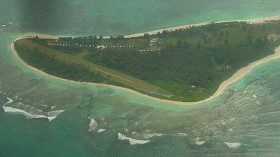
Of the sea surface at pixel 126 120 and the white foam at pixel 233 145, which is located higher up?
the sea surface at pixel 126 120

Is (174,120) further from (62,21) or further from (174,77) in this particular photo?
(62,21)

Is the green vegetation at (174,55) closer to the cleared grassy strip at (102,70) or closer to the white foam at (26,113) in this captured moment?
the cleared grassy strip at (102,70)

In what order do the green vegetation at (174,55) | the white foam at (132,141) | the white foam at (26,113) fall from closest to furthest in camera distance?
1. the white foam at (132,141)
2. the white foam at (26,113)
3. the green vegetation at (174,55)

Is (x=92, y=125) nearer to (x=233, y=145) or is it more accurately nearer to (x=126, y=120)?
(x=126, y=120)

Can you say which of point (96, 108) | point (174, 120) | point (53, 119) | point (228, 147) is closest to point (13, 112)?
point (53, 119)

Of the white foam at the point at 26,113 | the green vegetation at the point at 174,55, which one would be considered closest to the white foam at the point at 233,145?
the green vegetation at the point at 174,55

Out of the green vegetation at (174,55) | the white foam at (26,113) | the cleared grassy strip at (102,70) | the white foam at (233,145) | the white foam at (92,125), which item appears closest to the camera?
the white foam at (233,145)

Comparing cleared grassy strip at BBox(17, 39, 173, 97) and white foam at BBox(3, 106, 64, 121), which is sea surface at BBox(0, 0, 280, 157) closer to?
white foam at BBox(3, 106, 64, 121)

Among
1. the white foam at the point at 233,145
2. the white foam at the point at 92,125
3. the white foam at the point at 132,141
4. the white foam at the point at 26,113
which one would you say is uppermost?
the white foam at the point at 26,113
